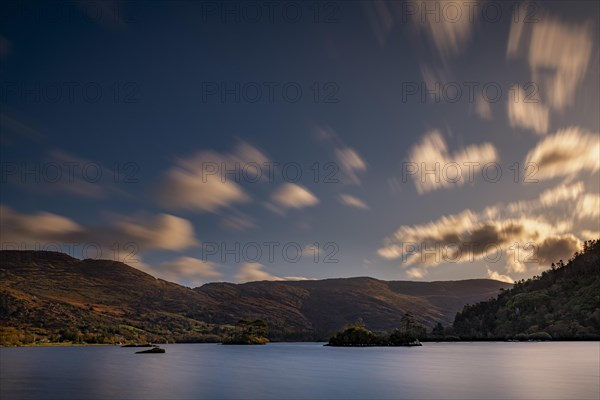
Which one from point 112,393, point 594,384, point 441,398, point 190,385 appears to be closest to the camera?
point 441,398

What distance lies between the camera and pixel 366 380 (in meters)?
87.8

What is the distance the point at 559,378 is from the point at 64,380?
83003mm

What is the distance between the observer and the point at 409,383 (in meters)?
→ 83.2

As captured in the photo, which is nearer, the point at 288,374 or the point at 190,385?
the point at 190,385

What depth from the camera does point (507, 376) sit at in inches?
3679

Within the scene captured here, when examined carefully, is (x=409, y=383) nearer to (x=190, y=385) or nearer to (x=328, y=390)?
(x=328, y=390)

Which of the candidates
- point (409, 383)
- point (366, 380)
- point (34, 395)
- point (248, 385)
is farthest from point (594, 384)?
point (34, 395)

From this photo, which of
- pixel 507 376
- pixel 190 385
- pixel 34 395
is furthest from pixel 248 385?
pixel 507 376

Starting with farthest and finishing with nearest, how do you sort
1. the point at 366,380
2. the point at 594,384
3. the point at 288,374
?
the point at 288,374
the point at 366,380
the point at 594,384

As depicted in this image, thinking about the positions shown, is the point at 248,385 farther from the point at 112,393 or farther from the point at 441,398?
the point at 441,398

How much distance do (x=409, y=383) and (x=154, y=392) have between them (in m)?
38.8

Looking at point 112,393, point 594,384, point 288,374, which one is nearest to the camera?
point 112,393

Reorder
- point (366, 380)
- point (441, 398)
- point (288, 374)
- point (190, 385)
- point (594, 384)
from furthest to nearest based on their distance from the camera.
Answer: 1. point (288, 374)
2. point (366, 380)
3. point (190, 385)
4. point (594, 384)
5. point (441, 398)

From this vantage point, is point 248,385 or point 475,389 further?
point 248,385
